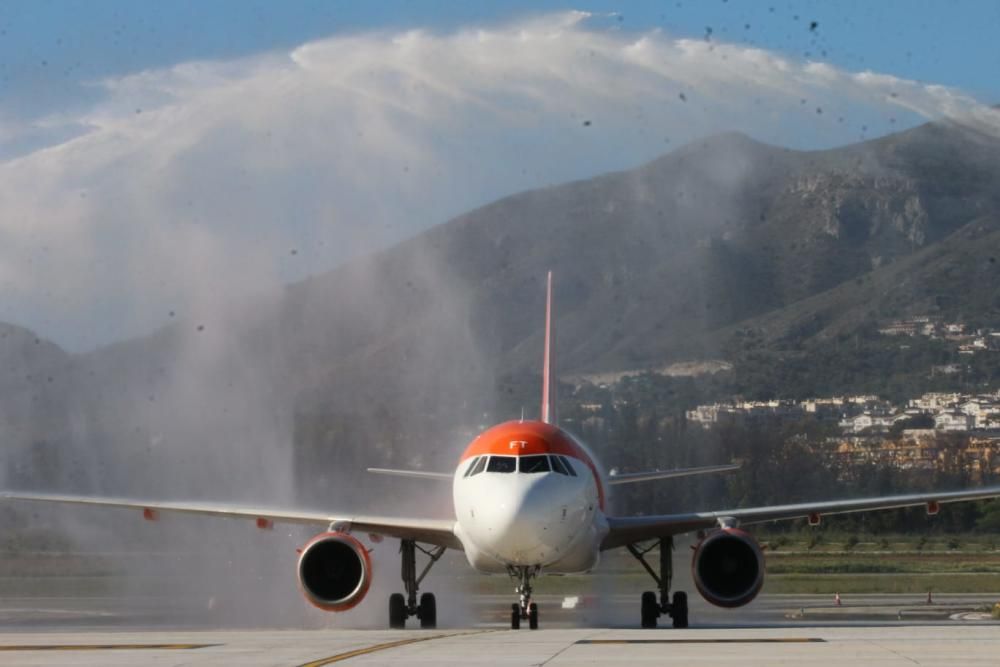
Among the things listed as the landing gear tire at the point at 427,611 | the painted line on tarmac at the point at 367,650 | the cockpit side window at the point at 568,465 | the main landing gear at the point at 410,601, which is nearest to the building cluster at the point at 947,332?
the main landing gear at the point at 410,601

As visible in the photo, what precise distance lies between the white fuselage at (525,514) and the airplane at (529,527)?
23 mm

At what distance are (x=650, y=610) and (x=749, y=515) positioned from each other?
2884mm

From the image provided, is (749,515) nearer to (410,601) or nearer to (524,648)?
(410,601)

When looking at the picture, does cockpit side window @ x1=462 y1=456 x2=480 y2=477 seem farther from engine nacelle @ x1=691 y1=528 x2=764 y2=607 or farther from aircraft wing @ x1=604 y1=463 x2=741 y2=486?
aircraft wing @ x1=604 y1=463 x2=741 y2=486

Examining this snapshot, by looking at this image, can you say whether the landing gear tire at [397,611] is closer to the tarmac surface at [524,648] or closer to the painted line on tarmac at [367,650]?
the tarmac surface at [524,648]

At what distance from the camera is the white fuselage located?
1086 inches

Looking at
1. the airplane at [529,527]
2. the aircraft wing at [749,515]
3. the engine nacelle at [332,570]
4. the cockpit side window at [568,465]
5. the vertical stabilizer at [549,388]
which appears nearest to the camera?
the airplane at [529,527]

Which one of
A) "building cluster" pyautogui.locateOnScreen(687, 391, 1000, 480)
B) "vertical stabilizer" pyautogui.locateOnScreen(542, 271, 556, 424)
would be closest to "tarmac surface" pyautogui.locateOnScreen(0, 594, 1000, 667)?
"vertical stabilizer" pyautogui.locateOnScreen(542, 271, 556, 424)

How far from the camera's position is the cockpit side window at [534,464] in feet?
92.4

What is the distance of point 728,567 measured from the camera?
31109 mm

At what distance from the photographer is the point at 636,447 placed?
5556cm

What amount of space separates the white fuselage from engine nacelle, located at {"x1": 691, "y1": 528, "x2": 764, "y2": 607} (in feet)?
8.69

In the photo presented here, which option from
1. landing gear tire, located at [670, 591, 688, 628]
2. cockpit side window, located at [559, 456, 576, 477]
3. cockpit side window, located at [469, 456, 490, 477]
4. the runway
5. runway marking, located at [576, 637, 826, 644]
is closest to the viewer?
the runway

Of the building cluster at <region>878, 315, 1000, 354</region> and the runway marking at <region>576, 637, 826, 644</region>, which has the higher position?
the building cluster at <region>878, 315, 1000, 354</region>
